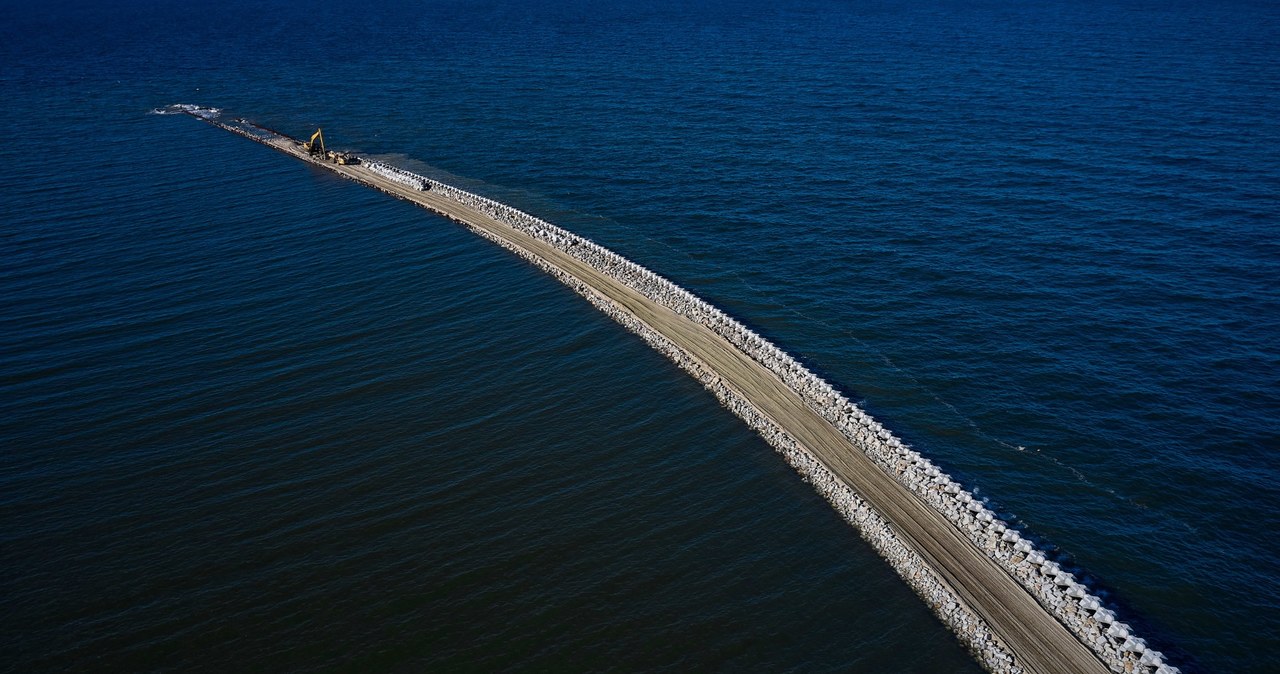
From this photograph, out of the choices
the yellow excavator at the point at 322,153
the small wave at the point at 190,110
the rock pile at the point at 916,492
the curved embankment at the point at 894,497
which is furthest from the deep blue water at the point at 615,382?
the small wave at the point at 190,110

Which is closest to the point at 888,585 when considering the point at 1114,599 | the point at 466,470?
the point at 1114,599

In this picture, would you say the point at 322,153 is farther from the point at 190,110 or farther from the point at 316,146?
the point at 190,110

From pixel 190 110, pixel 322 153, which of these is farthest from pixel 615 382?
pixel 190 110

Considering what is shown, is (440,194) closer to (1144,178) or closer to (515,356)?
(515,356)

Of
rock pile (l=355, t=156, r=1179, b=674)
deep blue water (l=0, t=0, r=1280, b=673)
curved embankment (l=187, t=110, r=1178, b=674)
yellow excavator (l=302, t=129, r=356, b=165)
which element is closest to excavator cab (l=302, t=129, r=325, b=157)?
yellow excavator (l=302, t=129, r=356, b=165)

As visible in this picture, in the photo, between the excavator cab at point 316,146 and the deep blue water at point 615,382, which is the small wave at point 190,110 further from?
the excavator cab at point 316,146

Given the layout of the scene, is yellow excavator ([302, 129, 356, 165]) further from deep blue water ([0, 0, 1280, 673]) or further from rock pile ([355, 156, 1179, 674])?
rock pile ([355, 156, 1179, 674])
